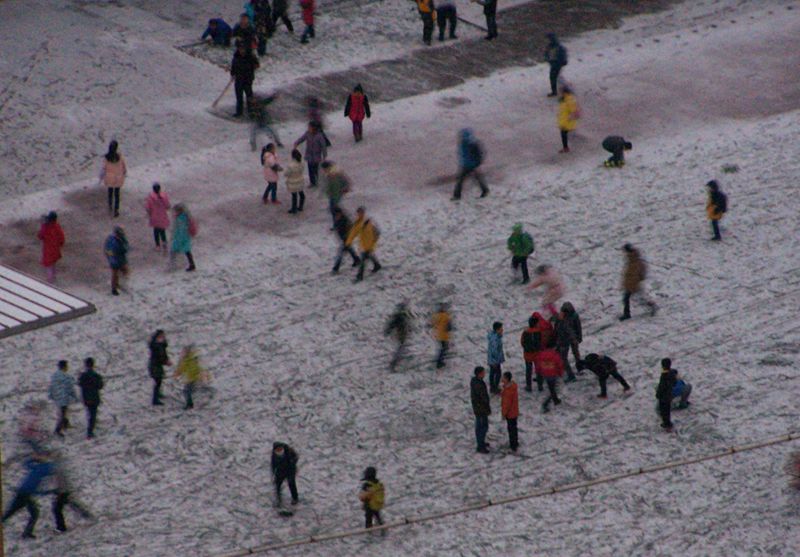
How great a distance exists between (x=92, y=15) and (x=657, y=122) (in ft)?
43.0

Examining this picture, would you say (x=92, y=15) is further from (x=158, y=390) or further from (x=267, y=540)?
(x=267, y=540)

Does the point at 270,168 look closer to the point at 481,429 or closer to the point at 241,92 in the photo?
the point at 241,92

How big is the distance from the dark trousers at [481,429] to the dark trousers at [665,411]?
2233 millimetres

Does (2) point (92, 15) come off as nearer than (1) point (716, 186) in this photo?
No

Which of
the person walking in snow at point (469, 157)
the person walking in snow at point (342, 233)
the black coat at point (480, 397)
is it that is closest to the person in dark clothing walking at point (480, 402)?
the black coat at point (480, 397)

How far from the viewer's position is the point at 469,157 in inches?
1003

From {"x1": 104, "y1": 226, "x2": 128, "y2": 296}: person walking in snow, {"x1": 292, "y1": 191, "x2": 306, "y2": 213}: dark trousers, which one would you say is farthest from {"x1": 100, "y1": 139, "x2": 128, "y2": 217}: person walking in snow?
{"x1": 292, "y1": 191, "x2": 306, "y2": 213}: dark trousers

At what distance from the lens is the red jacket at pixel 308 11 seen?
31969 mm

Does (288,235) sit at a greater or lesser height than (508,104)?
lesser

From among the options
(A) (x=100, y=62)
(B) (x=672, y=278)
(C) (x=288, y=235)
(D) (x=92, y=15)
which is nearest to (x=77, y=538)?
(C) (x=288, y=235)

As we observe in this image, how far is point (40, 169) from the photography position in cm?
2725

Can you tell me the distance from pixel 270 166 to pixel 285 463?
830 cm

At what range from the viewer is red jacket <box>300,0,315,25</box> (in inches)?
1259

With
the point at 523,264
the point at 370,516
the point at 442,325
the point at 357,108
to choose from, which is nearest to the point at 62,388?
the point at 370,516
